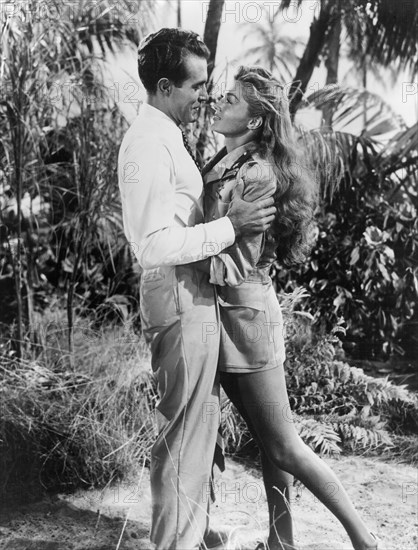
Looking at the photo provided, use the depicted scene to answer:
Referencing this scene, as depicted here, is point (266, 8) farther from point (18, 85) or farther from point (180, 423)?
point (180, 423)

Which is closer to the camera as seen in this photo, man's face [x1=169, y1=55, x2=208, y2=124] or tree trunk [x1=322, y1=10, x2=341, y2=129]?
man's face [x1=169, y1=55, x2=208, y2=124]

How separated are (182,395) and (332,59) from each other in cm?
376

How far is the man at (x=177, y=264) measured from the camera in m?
2.12

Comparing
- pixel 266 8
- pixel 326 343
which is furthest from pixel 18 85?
pixel 326 343

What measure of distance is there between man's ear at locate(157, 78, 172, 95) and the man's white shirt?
0.06m

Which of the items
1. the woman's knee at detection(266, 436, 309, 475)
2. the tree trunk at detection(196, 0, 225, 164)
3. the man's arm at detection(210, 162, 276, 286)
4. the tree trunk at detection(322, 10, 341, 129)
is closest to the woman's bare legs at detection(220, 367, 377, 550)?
the woman's knee at detection(266, 436, 309, 475)

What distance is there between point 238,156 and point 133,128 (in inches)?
13.5

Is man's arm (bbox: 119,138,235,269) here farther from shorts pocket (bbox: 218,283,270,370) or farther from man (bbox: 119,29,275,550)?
shorts pocket (bbox: 218,283,270,370)

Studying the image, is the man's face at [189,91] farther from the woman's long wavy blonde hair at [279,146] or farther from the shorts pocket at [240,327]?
the shorts pocket at [240,327]

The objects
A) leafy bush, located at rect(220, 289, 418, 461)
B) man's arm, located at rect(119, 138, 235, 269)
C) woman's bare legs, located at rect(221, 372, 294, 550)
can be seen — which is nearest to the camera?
man's arm, located at rect(119, 138, 235, 269)

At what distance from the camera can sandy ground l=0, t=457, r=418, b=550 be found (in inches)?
119

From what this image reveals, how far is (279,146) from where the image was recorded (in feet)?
7.59

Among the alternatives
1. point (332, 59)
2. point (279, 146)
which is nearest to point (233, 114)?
point (279, 146)

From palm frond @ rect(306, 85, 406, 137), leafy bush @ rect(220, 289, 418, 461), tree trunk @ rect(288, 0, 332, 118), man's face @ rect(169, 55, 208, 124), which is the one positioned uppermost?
tree trunk @ rect(288, 0, 332, 118)
